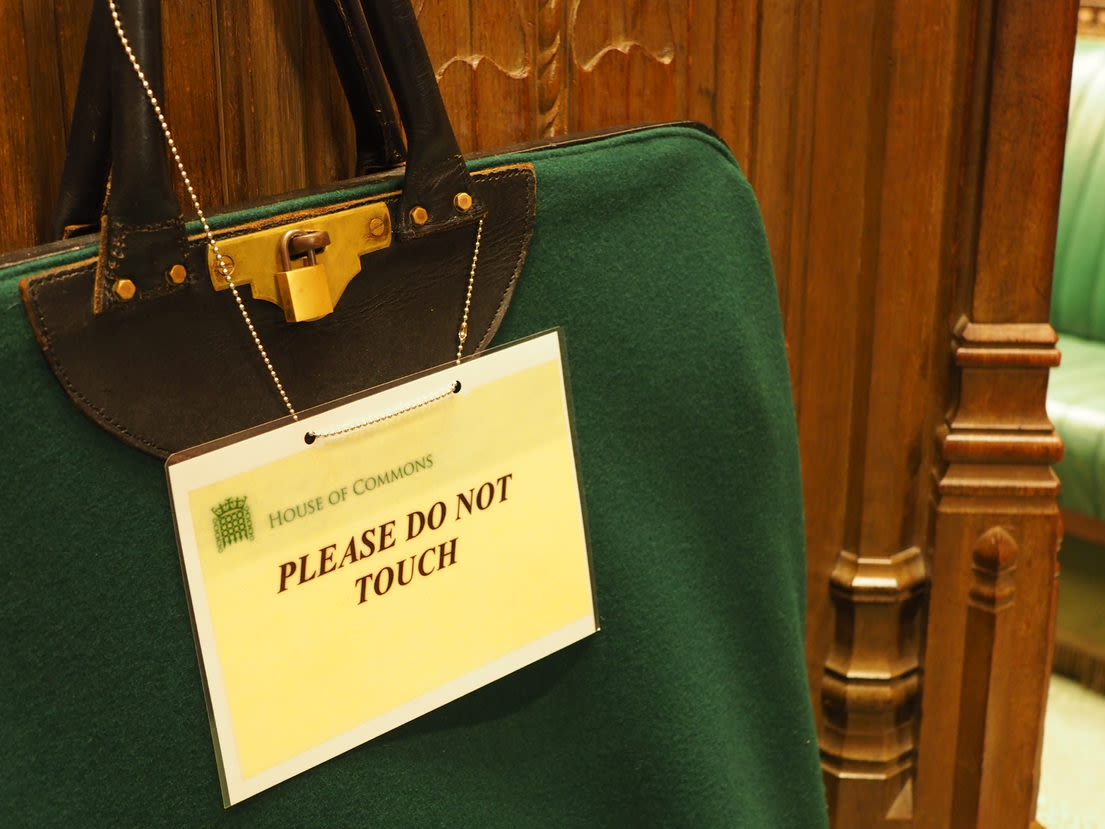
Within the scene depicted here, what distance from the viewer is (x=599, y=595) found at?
64 cm

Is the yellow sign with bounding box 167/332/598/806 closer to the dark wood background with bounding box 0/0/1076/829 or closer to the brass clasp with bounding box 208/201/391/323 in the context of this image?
the brass clasp with bounding box 208/201/391/323

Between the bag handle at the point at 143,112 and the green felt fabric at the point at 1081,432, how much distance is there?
1.39m

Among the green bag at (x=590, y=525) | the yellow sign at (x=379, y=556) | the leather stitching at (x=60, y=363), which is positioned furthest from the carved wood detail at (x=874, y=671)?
the leather stitching at (x=60, y=363)

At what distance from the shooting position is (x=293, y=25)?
2.02 feet

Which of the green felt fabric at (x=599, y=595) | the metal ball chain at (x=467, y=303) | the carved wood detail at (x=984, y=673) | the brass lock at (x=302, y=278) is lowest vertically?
the carved wood detail at (x=984, y=673)

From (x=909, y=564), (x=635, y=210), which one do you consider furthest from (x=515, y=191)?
(x=909, y=564)

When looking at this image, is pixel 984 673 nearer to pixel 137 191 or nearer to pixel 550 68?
pixel 550 68

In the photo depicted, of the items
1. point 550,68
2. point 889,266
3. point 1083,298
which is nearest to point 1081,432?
point 1083,298

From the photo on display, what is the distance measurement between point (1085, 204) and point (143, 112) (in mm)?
1789

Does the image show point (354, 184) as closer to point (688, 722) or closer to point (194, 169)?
point (194, 169)

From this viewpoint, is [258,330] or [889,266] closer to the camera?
[258,330]

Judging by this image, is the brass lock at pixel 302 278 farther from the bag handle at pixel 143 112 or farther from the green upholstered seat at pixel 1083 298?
the green upholstered seat at pixel 1083 298

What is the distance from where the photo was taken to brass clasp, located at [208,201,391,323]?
19.7 inches

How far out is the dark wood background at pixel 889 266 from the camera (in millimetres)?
721
